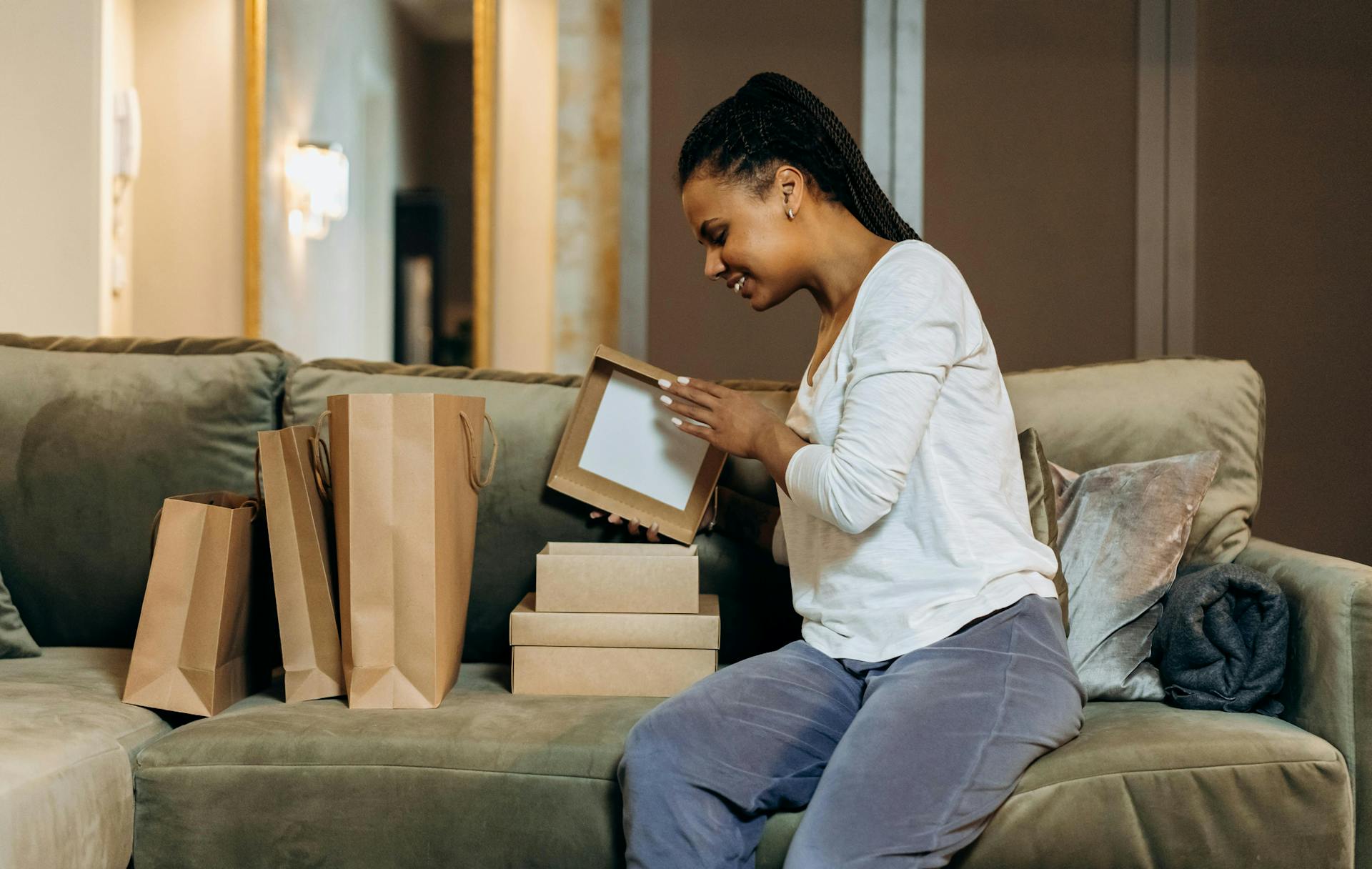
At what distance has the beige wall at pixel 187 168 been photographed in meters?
3.52

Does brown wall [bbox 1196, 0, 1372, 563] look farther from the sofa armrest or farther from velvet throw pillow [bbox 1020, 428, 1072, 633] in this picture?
the sofa armrest

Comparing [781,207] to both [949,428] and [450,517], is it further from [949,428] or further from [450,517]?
[450,517]

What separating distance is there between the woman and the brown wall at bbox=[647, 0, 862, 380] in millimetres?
2000

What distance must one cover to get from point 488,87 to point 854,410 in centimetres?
275

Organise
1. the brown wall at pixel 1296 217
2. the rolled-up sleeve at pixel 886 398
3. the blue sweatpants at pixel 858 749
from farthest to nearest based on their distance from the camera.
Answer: the brown wall at pixel 1296 217, the rolled-up sleeve at pixel 886 398, the blue sweatpants at pixel 858 749

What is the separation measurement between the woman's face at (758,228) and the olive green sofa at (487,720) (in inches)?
16.8

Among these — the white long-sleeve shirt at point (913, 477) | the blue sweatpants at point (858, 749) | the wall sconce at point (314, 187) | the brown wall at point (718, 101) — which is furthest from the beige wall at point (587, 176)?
the blue sweatpants at point (858, 749)

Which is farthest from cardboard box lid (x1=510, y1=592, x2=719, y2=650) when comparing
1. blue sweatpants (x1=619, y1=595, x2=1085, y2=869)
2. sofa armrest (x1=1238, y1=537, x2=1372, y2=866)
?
sofa armrest (x1=1238, y1=537, x2=1372, y2=866)

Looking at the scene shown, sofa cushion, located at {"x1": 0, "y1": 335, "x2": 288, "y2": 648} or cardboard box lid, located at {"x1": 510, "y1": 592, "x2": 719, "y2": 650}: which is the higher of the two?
sofa cushion, located at {"x1": 0, "y1": 335, "x2": 288, "y2": 648}

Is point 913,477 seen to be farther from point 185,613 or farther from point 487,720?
point 185,613

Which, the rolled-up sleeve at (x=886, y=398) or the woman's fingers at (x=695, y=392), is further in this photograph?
the woman's fingers at (x=695, y=392)

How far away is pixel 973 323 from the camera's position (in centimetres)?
132

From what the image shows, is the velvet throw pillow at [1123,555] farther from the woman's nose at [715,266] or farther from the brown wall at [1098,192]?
the brown wall at [1098,192]

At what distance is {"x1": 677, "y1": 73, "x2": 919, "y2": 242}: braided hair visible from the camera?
146 cm
